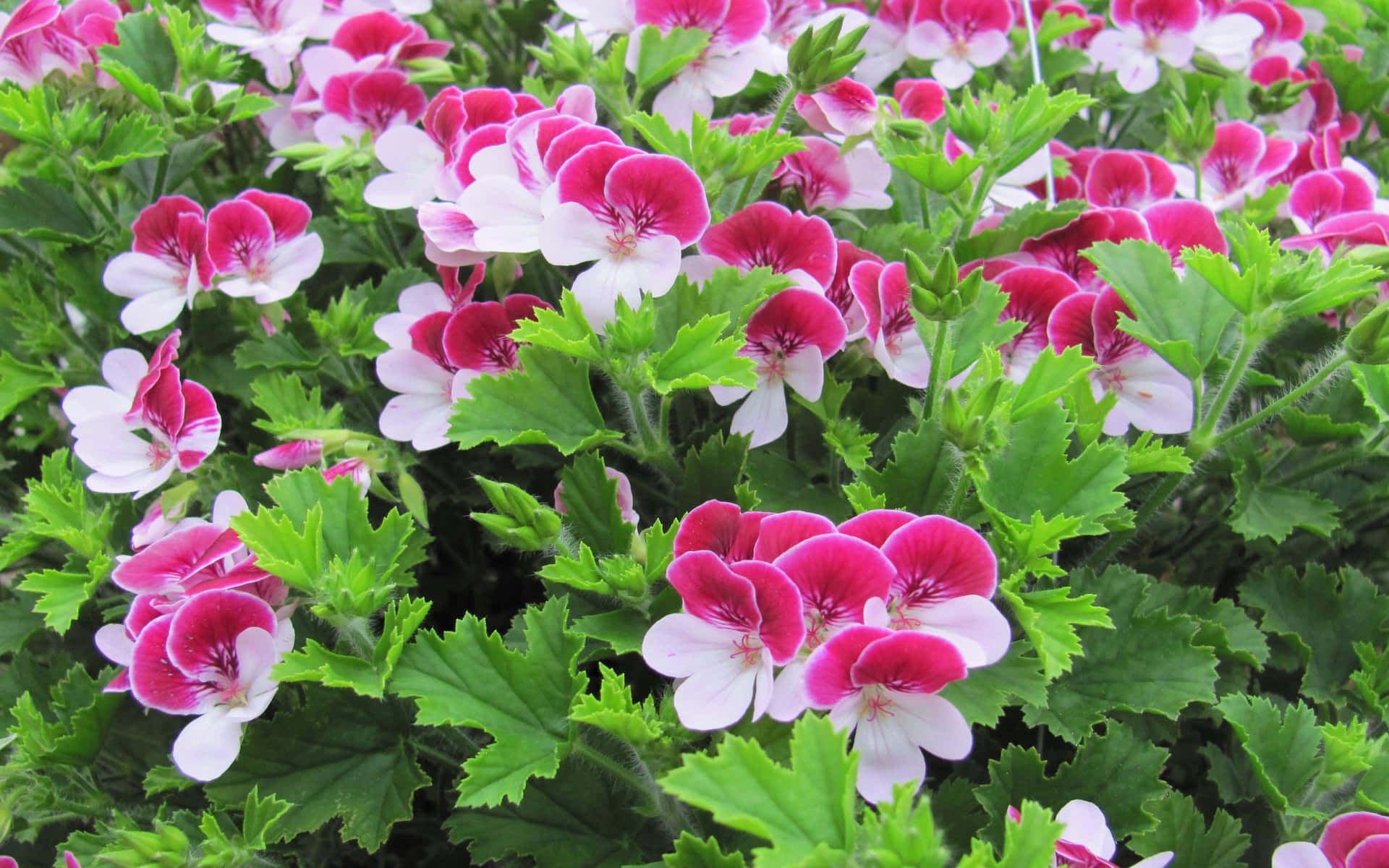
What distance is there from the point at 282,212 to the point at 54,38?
627 millimetres

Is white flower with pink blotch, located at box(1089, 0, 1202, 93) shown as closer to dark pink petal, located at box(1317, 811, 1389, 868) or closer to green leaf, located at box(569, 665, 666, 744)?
dark pink petal, located at box(1317, 811, 1389, 868)

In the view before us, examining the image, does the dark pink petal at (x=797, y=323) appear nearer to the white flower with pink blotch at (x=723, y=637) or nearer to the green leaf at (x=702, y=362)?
the green leaf at (x=702, y=362)

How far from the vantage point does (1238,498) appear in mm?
1489

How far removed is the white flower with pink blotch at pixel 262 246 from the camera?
1.57 metres

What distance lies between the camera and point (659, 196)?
4.07 ft

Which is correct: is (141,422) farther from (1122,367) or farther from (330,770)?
(1122,367)

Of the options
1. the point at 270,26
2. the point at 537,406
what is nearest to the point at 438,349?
the point at 537,406

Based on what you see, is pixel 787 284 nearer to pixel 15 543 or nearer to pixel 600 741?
pixel 600 741

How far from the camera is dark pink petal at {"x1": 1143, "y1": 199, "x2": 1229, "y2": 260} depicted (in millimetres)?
1533

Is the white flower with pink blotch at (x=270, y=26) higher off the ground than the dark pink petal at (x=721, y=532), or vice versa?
the white flower with pink blotch at (x=270, y=26)

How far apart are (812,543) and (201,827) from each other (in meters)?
0.78

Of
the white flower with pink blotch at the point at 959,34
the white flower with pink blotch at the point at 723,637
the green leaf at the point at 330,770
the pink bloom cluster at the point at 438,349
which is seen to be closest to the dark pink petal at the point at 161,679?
the green leaf at the point at 330,770

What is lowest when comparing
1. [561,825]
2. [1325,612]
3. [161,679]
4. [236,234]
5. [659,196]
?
[561,825]

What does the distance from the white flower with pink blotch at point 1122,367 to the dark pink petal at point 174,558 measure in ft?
3.61
